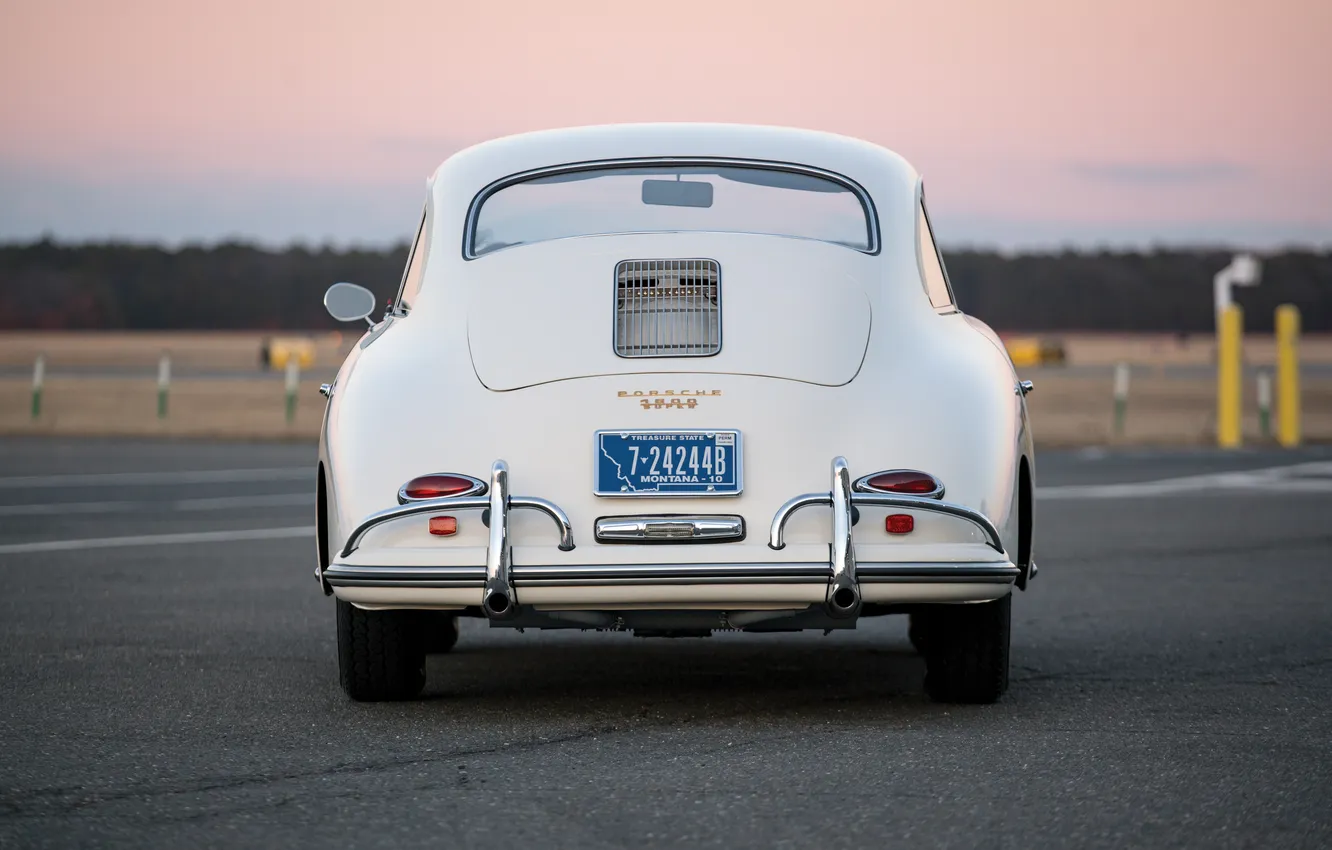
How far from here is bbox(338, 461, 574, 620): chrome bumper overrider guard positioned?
507cm

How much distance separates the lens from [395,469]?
5.28m

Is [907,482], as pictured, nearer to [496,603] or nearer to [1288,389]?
[496,603]

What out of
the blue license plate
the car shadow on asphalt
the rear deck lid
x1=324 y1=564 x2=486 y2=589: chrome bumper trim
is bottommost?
the car shadow on asphalt

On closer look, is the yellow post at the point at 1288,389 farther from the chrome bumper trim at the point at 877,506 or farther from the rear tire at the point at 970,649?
the chrome bumper trim at the point at 877,506

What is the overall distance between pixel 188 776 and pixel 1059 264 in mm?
172988

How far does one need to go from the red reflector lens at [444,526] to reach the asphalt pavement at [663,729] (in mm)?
593

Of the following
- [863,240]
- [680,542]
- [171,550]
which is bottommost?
[171,550]

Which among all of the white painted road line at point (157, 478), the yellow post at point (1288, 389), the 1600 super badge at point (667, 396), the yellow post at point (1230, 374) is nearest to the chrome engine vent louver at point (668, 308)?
the 1600 super badge at point (667, 396)

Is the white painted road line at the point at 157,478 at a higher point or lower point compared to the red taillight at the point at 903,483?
lower

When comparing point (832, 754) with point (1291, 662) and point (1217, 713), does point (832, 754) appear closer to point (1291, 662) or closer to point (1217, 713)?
point (1217, 713)

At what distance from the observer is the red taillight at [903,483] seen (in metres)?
5.20

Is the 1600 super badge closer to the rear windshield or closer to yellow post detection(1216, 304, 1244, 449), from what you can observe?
the rear windshield

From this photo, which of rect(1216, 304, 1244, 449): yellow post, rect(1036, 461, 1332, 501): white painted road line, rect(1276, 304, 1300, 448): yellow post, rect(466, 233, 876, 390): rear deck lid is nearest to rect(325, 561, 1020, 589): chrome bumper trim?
rect(466, 233, 876, 390): rear deck lid

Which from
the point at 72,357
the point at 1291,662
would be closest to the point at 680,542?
the point at 1291,662
